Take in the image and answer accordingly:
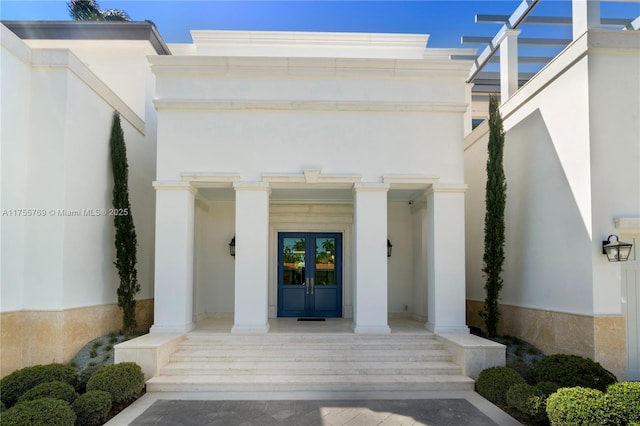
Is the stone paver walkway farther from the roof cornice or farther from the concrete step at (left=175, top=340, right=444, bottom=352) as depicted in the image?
the roof cornice

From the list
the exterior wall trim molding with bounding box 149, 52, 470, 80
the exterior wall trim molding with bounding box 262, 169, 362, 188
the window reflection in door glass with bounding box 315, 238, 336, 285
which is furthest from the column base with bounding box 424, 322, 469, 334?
the exterior wall trim molding with bounding box 149, 52, 470, 80

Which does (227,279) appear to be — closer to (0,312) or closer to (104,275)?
(104,275)

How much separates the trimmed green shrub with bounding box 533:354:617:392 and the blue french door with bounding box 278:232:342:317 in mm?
6228

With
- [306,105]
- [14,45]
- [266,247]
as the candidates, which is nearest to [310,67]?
[306,105]

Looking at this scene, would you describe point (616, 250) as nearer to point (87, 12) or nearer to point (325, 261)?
point (325, 261)

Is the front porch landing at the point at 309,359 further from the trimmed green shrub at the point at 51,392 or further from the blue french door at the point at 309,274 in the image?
the blue french door at the point at 309,274

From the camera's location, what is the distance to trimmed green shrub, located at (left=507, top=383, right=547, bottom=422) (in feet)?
19.0

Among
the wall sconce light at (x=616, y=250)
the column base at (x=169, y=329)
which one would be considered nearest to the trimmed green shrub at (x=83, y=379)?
the column base at (x=169, y=329)

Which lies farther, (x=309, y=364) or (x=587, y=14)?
(x=309, y=364)

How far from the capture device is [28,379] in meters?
6.26

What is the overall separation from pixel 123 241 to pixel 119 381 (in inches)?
153

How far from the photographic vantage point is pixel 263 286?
9047 millimetres

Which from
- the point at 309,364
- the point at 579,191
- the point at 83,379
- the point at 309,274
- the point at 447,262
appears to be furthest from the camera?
the point at 309,274

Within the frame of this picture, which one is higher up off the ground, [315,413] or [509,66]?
[509,66]
